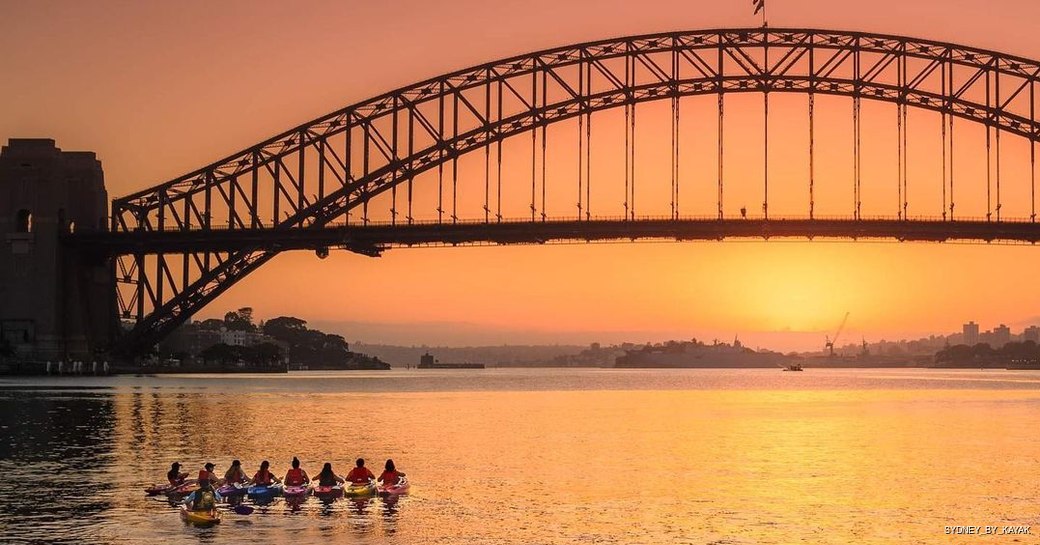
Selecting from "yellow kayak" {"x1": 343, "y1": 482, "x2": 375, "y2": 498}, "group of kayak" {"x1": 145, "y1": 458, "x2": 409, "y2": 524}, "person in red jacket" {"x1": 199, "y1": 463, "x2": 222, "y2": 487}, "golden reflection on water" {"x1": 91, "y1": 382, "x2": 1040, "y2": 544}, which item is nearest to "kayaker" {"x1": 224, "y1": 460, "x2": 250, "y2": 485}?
"group of kayak" {"x1": 145, "y1": 458, "x2": 409, "y2": 524}

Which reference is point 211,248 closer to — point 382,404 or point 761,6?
point 382,404

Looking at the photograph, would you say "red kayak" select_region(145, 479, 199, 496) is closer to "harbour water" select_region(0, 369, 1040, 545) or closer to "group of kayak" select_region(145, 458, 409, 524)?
"group of kayak" select_region(145, 458, 409, 524)

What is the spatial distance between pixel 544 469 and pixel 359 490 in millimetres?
12687

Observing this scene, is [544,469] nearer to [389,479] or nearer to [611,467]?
[611,467]

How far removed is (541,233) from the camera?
126m

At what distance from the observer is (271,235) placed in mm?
133125

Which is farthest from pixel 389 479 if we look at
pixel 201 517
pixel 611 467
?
pixel 611 467

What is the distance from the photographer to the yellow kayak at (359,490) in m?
46.4

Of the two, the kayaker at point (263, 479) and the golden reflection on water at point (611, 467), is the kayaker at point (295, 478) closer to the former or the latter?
the kayaker at point (263, 479)

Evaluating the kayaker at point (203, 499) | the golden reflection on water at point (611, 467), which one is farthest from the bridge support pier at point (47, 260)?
the kayaker at point (203, 499)

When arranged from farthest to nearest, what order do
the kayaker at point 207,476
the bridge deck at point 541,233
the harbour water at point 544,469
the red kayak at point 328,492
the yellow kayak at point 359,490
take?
the bridge deck at point 541,233
the red kayak at point 328,492
the yellow kayak at point 359,490
the kayaker at point 207,476
the harbour water at point 544,469

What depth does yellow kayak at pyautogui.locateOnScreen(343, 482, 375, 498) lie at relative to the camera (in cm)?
4641

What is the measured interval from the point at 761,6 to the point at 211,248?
5355 centimetres

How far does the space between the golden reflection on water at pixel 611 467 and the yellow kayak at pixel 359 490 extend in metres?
1.07
